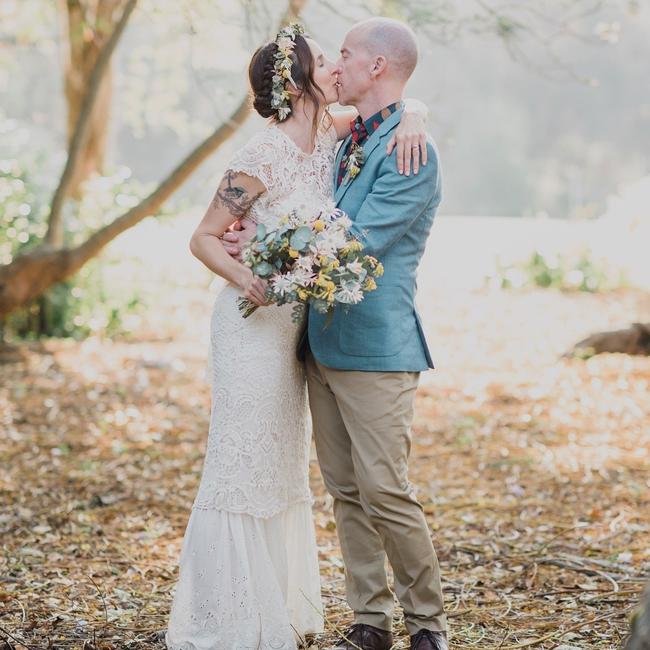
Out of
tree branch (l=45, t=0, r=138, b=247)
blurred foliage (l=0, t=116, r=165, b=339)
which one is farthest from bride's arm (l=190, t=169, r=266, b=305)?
blurred foliage (l=0, t=116, r=165, b=339)

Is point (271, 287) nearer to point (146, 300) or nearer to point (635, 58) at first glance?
point (146, 300)

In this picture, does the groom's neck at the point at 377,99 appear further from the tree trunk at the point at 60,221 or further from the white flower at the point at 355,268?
the tree trunk at the point at 60,221

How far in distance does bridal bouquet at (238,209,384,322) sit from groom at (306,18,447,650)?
0.65 ft

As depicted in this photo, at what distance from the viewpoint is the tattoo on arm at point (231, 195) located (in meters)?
3.54

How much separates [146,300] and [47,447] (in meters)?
4.96

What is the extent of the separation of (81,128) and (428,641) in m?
5.24

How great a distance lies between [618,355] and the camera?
9664mm

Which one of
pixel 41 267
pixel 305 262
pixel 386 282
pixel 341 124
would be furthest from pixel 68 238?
pixel 305 262

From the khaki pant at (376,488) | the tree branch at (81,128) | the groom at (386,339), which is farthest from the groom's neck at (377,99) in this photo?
the tree branch at (81,128)

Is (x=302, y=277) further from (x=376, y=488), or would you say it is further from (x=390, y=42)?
(x=390, y=42)

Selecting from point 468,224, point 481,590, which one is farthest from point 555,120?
point 481,590

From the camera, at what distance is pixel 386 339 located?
11.3 ft

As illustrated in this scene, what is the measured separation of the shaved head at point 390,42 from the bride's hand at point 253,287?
85 cm

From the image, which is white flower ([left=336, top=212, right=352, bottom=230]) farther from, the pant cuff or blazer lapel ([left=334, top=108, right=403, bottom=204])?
the pant cuff
